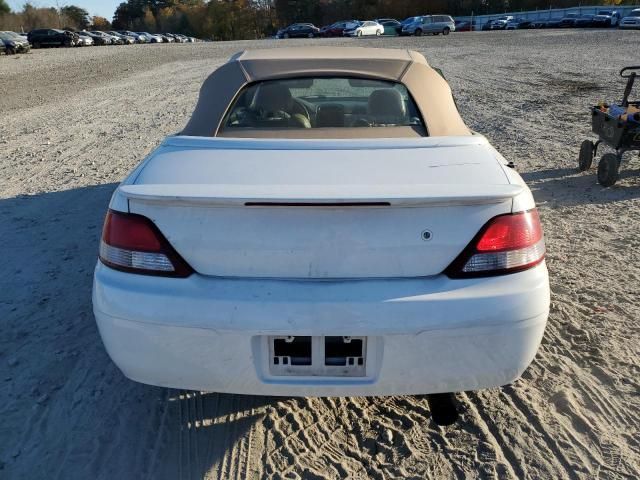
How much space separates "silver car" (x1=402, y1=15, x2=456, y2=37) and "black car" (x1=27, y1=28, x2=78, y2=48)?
30864 millimetres

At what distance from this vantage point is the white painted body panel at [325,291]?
2039mm

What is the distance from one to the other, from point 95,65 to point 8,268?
24153 millimetres

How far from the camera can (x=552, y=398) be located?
272 centimetres

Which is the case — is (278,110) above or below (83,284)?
above

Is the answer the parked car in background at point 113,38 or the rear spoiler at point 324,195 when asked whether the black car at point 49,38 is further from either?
the rear spoiler at point 324,195

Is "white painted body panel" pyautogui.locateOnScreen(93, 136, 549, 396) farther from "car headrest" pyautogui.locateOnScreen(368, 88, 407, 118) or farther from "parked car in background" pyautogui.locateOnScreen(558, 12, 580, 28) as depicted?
"parked car in background" pyautogui.locateOnScreen(558, 12, 580, 28)

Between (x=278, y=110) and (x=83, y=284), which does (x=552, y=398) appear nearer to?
(x=278, y=110)

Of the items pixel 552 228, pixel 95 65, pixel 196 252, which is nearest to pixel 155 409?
pixel 196 252

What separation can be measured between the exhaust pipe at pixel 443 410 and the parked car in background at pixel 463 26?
64.4 meters

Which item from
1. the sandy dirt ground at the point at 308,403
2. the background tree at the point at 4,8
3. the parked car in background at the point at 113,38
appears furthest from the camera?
the background tree at the point at 4,8

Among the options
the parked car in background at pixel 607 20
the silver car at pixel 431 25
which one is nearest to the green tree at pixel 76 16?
the silver car at pixel 431 25

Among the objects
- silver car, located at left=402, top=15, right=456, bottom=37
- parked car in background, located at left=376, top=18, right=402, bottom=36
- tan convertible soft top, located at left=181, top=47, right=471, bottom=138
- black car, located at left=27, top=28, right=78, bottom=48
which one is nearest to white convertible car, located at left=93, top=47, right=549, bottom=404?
tan convertible soft top, located at left=181, top=47, right=471, bottom=138

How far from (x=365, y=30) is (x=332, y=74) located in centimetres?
5382

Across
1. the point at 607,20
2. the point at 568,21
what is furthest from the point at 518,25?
the point at 607,20
